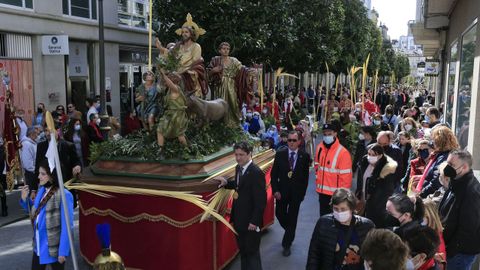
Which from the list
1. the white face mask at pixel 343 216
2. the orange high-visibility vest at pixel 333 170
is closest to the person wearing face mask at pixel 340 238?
the white face mask at pixel 343 216

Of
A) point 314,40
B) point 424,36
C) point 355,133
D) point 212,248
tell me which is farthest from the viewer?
point 314,40

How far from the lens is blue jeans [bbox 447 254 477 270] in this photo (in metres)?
4.73

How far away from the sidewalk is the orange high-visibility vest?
18.3 feet

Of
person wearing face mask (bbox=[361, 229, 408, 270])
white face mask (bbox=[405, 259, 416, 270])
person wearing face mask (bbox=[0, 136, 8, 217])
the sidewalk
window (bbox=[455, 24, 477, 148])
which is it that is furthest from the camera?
window (bbox=[455, 24, 477, 148])

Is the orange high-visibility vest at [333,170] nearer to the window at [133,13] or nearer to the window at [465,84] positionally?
the window at [465,84]

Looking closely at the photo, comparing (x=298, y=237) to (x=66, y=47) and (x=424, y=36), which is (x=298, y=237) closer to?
(x=66, y=47)

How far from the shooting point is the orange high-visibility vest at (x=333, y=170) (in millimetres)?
6688

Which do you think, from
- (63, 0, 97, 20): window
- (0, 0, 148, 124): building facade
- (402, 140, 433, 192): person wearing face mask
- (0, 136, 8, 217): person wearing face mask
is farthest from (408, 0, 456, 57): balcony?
(63, 0, 97, 20): window

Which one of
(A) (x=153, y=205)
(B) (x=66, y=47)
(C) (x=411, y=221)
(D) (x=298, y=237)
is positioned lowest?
(D) (x=298, y=237)

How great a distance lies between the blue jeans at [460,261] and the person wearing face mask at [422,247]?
1454 millimetres

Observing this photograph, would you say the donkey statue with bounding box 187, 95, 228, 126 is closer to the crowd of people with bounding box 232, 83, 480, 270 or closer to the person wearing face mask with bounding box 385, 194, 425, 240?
the crowd of people with bounding box 232, 83, 480, 270

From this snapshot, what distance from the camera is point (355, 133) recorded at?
1177cm

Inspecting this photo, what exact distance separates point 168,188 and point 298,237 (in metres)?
3.07

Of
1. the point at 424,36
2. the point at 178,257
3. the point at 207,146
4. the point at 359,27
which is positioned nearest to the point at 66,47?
the point at 207,146
